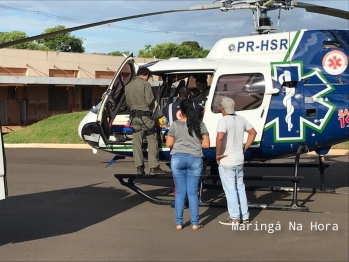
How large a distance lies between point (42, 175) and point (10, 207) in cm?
406

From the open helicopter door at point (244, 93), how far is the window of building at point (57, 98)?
2960 centimetres

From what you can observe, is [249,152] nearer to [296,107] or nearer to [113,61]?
[296,107]

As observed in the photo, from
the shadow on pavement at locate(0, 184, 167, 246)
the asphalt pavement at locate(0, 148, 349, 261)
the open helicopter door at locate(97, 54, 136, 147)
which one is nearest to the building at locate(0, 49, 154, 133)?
the shadow on pavement at locate(0, 184, 167, 246)

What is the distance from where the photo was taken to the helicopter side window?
28.2ft

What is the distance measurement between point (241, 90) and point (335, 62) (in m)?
1.65

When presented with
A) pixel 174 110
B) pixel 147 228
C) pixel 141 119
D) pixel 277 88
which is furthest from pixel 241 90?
pixel 147 228

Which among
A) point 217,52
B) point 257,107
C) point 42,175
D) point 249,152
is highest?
point 217,52

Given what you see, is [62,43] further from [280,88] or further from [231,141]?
[231,141]

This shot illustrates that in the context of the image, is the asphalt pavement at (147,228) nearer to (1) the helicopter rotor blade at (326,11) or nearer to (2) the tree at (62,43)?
(1) the helicopter rotor blade at (326,11)

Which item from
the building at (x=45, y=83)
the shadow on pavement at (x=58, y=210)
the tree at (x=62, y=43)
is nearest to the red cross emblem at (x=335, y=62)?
the shadow on pavement at (x=58, y=210)

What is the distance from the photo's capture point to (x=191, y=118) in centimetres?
715

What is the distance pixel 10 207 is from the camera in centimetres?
910

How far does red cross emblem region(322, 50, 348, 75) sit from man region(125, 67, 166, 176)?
9.79 feet

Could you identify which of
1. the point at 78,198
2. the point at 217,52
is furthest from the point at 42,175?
the point at 217,52
